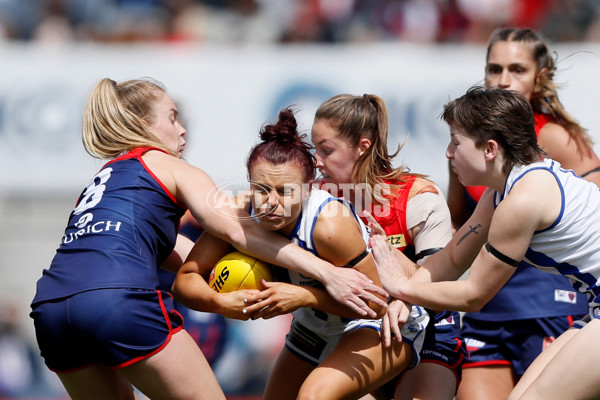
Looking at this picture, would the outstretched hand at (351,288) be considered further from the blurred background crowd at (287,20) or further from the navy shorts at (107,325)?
the blurred background crowd at (287,20)

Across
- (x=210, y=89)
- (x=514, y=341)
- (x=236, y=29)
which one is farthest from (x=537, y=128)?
(x=236, y=29)

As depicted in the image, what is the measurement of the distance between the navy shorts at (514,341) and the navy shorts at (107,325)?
2.14 m

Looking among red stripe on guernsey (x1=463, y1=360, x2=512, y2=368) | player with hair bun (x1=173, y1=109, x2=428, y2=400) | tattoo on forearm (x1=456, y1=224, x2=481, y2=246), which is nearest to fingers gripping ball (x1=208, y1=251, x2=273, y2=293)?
player with hair bun (x1=173, y1=109, x2=428, y2=400)

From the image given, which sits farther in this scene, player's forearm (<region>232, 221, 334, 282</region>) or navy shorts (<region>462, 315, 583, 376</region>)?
navy shorts (<region>462, 315, 583, 376</region>)

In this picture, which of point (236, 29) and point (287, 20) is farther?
point (236, 29)

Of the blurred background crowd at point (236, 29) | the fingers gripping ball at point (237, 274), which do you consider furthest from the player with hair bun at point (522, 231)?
the blurred background crowd at point (236, 29)

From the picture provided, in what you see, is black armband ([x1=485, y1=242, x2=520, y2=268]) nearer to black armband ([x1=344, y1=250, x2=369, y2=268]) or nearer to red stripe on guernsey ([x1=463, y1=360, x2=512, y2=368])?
black armband ([x1=344, y1=250, x2=369, y2=268])

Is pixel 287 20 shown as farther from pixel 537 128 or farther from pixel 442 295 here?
pixel 442 295

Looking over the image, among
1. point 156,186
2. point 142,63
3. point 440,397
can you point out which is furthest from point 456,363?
point 142,63

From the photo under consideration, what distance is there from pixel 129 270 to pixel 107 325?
10.5 inches

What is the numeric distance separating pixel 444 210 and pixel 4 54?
6.46 meters

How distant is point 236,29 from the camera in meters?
10.5

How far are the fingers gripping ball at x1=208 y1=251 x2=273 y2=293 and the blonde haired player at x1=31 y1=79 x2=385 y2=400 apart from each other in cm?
8

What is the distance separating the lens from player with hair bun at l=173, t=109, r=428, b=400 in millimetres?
3859
